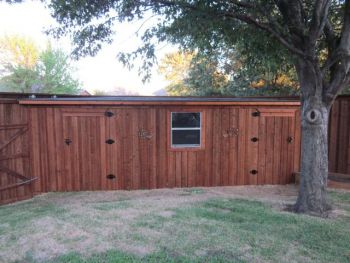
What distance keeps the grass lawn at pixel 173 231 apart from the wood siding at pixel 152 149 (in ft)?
3.79

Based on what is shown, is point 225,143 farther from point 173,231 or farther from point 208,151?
point 173,231

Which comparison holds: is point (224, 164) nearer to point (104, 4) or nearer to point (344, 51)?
point (344, 51)

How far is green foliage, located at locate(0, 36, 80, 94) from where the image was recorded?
24.2m

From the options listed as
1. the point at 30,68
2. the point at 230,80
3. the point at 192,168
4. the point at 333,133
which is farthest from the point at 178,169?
the point at 30,68

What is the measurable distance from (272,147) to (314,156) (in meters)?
2.81

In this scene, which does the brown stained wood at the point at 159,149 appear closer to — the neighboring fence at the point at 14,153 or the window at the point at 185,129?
the neighboring fence at the point at 14,153

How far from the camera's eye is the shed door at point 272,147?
7527 mm

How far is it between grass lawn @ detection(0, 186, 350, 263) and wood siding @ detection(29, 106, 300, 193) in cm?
115

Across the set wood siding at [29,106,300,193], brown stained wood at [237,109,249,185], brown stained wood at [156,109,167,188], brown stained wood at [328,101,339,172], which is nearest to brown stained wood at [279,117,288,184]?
wood siding at [29,106,300,193]

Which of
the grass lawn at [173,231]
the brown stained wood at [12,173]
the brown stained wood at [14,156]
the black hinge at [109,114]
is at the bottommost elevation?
the grass lawn at [173,231]

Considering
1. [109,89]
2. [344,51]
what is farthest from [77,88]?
[344,51]

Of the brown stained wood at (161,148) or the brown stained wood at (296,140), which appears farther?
the brown stained wood at (296,140)

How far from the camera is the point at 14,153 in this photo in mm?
6500

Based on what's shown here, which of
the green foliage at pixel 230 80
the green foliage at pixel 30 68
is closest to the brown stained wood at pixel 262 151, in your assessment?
the green foliage at pixel 230 80
